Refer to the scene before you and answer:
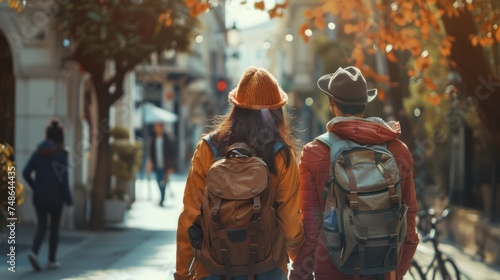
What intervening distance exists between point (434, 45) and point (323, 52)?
877 inches

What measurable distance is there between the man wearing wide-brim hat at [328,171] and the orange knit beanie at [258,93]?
28cm

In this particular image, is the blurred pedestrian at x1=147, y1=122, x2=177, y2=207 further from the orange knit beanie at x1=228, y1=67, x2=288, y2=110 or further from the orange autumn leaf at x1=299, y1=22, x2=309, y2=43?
the orange knit beanie at x1=228, y1=67, x2=288, y2=110

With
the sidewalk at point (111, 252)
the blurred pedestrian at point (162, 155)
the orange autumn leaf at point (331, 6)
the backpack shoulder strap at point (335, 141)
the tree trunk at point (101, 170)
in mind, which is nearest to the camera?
the backpack shoulder strap at point (335, 141)

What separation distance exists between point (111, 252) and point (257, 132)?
9000 mm

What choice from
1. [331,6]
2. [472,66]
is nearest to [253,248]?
[331,6]

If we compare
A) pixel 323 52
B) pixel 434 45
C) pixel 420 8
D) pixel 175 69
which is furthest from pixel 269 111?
pixel 175 69

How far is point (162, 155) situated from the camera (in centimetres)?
2341

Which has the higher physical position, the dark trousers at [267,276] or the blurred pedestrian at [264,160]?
the blurred pedestrian at [264,160]

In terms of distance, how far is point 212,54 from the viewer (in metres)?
69.8

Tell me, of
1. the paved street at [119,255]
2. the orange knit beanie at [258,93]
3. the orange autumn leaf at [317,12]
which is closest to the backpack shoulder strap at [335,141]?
the orange knit beanie at [258,93]

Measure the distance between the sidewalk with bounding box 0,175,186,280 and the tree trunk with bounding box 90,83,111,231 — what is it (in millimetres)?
303

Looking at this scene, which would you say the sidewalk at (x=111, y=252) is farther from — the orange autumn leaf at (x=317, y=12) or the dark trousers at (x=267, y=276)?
the orange autumn leaf at (x=317, y=12)

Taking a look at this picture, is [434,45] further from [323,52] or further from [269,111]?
[323,52]

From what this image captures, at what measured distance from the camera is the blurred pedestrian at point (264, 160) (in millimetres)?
4512
